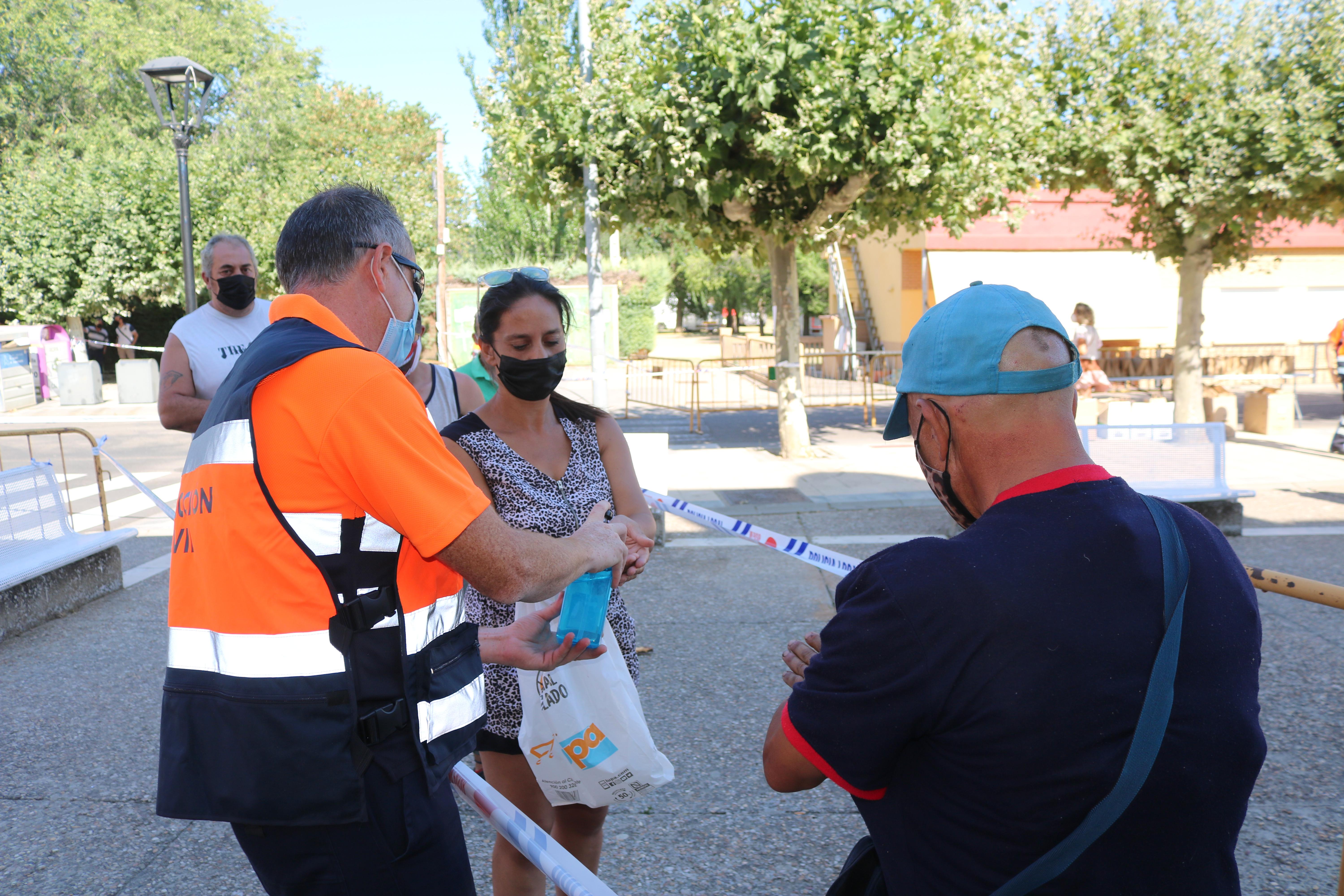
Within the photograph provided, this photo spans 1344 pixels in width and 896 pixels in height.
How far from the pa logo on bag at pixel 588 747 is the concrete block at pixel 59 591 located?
4.99 meters

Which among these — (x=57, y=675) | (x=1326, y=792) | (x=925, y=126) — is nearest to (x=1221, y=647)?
(x=1326, y=792)

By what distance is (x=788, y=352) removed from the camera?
12.0m

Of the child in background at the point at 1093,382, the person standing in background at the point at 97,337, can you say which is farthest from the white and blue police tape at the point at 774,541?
the person standing in background at the point at 97,337

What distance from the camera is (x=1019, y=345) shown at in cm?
140

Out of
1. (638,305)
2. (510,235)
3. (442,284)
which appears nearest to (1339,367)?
(442,284)

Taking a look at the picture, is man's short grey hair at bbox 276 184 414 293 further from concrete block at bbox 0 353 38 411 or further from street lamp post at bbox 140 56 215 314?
concrete block at bbox 0 353 38 411

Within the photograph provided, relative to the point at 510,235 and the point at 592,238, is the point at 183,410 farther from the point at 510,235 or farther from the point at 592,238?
the point at 510,235

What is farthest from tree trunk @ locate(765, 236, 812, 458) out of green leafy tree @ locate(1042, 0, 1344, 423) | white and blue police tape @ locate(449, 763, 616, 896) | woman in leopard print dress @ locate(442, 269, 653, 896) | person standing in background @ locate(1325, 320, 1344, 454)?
white and blue police tape @ locate(449, 763, 616, 896)

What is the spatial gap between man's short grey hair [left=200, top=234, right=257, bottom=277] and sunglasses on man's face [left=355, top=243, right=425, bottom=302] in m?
2.92

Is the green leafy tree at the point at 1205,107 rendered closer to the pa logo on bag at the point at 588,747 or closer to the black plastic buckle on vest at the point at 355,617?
the pa logo on bag at the point at 588,747

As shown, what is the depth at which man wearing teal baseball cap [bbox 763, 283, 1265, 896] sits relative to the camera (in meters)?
1.23

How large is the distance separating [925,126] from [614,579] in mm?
8216

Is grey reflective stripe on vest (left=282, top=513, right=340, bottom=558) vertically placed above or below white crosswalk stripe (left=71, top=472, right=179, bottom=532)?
above

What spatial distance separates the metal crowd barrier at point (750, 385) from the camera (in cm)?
1711
